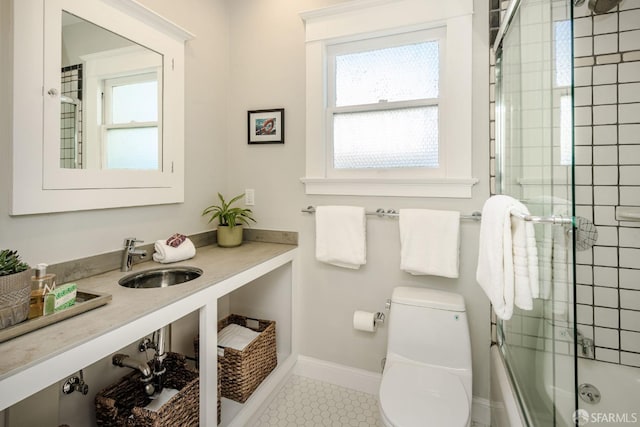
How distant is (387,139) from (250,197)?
0.99 metres

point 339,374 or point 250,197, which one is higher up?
point 250,197

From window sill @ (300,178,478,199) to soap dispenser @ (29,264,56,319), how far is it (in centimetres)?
132

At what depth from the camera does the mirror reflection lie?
128cm

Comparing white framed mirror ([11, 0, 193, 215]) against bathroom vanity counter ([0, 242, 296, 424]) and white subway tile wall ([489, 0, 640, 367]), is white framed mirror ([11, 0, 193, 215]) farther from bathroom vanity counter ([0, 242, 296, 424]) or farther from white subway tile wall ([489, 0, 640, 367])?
white subway tile wall ([489, 0, 640, 367])

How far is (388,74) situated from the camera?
188 cm

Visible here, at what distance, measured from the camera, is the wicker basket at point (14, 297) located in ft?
2.74

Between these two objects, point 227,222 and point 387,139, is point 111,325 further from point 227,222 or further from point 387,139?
point 387,139

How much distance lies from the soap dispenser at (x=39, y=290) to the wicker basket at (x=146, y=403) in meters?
0.57

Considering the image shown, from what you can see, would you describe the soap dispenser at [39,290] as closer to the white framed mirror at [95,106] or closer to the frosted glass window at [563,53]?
the white framed mirror at [95,106]

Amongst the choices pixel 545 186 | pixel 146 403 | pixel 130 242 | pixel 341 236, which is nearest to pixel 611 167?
pixel 545 186

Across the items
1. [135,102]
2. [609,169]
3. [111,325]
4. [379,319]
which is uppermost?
[135,102]

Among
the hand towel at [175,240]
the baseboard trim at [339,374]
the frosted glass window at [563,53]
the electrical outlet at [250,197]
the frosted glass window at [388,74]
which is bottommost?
the baseboard trim at [339,374]

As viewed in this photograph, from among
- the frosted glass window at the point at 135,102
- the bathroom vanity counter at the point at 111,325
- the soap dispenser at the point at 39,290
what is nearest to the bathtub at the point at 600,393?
the bathroom vanity counter at the point at 111,325

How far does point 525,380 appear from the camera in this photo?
1196 millimetres
